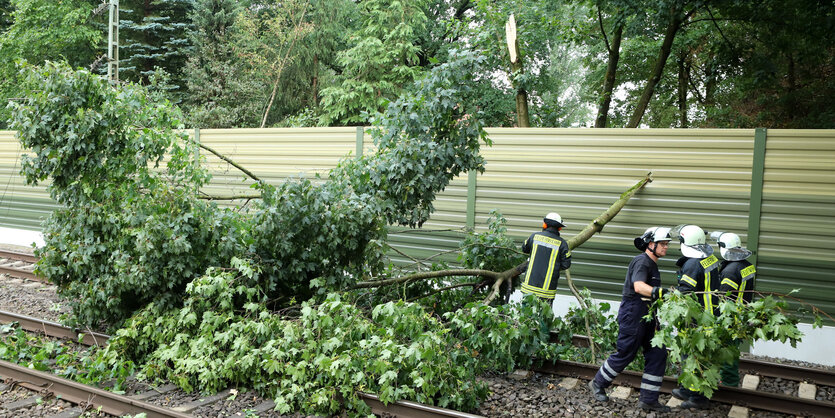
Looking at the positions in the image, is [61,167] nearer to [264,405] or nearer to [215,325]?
[215,325]

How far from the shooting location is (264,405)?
543 cm

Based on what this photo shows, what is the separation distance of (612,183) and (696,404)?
3.39 meters

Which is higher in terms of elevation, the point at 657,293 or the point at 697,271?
the point at 697,271

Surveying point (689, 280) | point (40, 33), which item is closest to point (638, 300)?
point (689, 280)

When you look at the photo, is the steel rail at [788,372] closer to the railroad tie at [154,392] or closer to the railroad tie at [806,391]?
the railroad tie at [806,391]

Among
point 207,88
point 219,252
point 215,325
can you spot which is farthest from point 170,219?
point 207,88

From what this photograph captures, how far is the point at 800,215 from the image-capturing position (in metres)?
7.39

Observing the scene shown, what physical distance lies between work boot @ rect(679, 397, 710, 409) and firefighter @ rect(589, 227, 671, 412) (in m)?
0.25

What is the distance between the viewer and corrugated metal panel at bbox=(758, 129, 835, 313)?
23.9 ft

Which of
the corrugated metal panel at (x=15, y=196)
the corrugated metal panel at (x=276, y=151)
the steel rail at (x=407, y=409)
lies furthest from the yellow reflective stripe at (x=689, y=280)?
the corrugated metal panel at (x=15, y=196)

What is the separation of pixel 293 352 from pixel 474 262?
3.20 meters

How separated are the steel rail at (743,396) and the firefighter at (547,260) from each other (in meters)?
0.83

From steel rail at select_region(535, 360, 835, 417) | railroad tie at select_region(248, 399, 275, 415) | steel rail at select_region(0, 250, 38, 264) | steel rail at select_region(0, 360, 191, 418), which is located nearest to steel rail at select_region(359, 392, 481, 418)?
railroad tie at select_region(248, 399, 275, 415)

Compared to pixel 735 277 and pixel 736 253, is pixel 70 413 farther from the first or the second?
pixel 736 253
